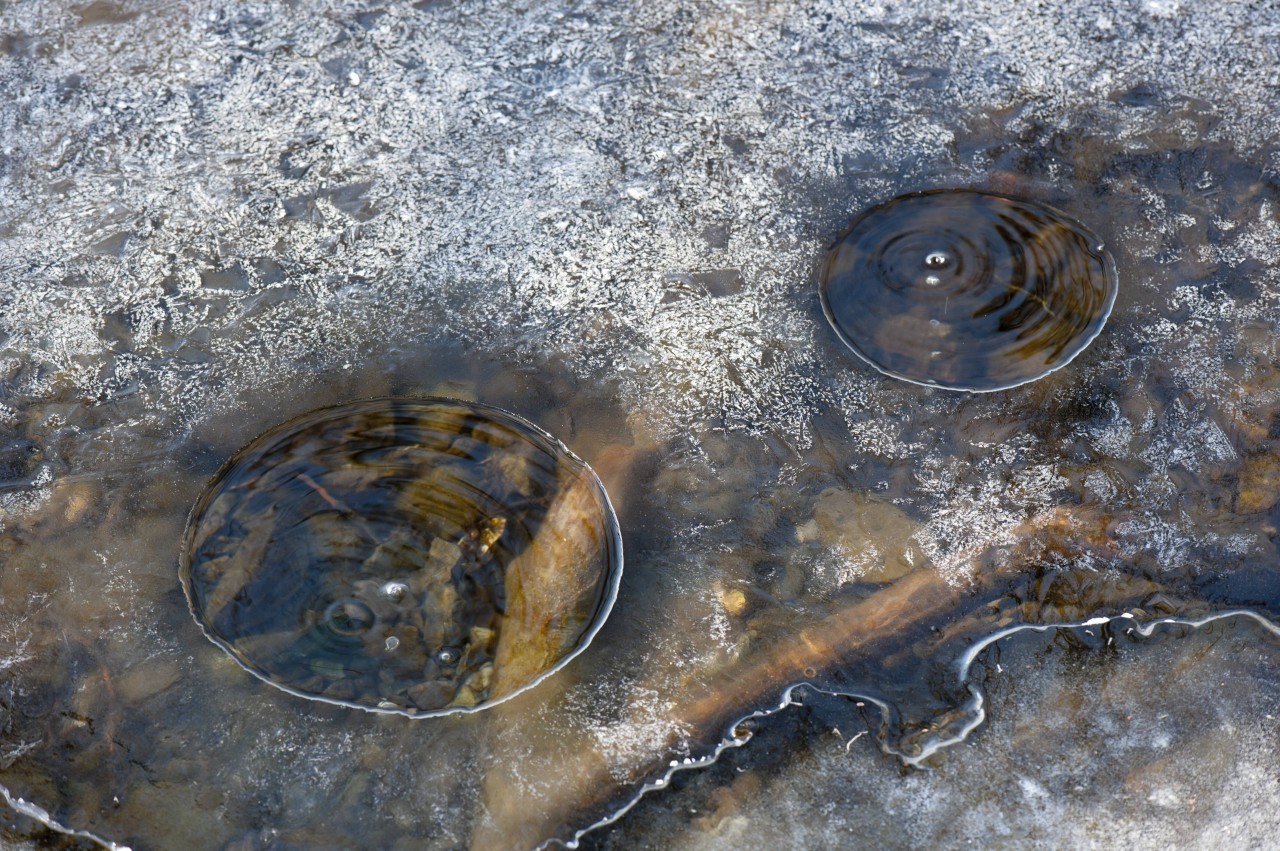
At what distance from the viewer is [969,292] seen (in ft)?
10.2

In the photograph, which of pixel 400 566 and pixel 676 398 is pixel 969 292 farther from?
pixel 400 566

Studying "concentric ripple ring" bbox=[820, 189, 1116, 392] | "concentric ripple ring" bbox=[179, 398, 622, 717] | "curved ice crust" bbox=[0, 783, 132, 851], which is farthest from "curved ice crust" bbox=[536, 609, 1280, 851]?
"curved ice crust" bbox=[0, 783, 132, 851]

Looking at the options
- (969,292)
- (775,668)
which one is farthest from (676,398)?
(969,292)

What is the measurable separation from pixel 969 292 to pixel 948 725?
55.6 inches

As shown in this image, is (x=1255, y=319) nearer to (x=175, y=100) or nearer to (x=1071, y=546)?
(x=1071, y=546)

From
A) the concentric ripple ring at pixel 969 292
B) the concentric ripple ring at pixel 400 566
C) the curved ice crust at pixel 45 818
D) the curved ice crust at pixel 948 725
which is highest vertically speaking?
the concentric ripple ring at pixel 969 292

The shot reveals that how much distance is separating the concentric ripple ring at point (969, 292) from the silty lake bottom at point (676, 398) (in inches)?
4.4

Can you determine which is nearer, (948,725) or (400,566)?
(400,566)

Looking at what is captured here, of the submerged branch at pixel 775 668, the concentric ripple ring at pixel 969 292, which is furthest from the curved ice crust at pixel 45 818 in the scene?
the concentric ripple ring at pixel 969 292

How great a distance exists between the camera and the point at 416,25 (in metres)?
3.91

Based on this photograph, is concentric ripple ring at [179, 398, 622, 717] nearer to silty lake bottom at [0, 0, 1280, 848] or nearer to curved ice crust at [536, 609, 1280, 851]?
silty lake bottom at [0, 0, 1280, 848]

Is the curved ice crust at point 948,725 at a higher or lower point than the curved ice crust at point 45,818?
higher

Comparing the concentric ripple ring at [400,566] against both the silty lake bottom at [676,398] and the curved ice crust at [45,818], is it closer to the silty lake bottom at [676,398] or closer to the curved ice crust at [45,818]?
the silty lake bottom at [676,398]

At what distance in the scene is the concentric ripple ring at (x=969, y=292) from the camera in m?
3.08
